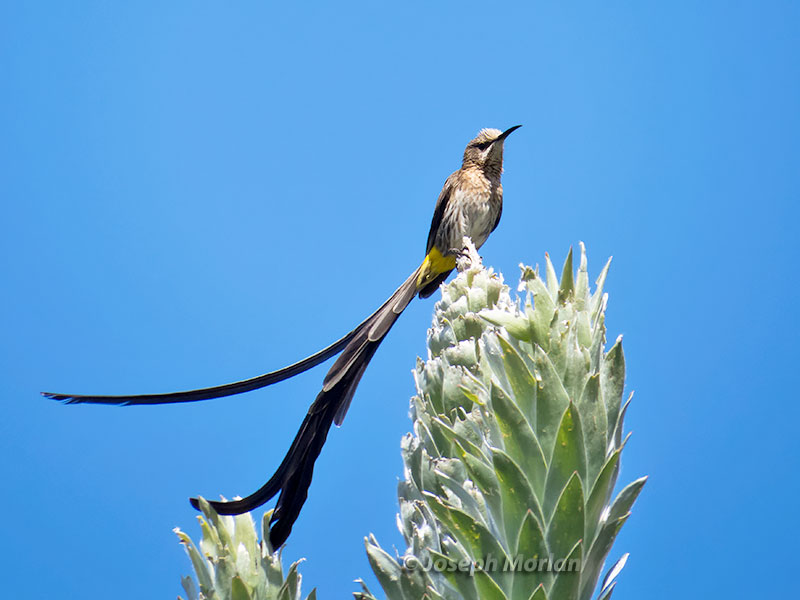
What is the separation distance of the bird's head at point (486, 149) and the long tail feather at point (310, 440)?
4.87 ft

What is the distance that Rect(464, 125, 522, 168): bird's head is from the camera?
291 cm

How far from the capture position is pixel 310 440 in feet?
3.84

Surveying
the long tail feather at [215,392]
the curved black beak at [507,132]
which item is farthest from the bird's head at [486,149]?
the long tail feather at [215,392]

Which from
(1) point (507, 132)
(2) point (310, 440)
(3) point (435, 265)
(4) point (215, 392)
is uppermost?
(1) point (507, 132)

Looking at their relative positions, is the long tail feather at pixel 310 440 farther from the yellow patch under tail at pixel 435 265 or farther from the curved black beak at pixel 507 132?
the curved black beak at pixel 507 132

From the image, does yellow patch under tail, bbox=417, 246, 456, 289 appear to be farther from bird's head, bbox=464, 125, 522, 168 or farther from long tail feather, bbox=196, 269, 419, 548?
long tail feather, bbox=196, 269, 419, 548

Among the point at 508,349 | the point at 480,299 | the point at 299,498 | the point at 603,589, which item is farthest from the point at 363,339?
the point at 603,589

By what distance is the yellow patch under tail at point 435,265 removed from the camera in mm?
2553

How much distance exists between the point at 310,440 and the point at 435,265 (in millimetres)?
1528

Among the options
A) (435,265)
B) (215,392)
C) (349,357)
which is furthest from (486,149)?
(215,392)

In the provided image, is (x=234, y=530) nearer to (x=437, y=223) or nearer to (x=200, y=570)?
(x=200, y=570)

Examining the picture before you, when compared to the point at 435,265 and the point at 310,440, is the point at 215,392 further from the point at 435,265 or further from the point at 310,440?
the point at 435,265

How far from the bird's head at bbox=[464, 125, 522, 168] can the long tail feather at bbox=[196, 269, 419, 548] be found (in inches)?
58.4

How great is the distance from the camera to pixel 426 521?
3.27ft
